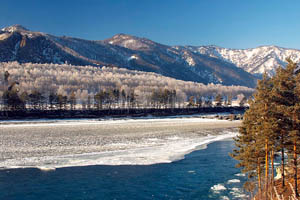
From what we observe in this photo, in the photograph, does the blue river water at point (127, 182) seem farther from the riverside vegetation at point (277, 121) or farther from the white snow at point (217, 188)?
the riverside vegetation at point (277, 121)

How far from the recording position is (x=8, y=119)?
3474 inches

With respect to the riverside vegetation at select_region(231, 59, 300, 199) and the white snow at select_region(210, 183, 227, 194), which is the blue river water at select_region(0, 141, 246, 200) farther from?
the riverside vegetation at select_region(231, 59, 300, 199)

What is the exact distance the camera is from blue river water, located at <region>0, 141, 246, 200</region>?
21.4 metres

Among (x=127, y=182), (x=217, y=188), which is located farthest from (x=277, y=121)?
(x=127, y=182)

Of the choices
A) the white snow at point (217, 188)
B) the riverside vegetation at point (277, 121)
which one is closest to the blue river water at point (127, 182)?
the white snow at point (217, 188)

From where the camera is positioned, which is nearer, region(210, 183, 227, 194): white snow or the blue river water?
the blue river water

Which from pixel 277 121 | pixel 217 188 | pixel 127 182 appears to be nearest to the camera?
pixel 277 121

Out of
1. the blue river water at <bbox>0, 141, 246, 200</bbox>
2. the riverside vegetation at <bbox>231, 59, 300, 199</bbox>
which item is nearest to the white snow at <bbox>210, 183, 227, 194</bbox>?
the blue river water at <bbox>0, 141, 246, 200</bbox>

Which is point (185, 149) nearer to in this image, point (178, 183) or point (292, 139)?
point (178, 183)

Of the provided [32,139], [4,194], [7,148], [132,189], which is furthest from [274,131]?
[32,139]

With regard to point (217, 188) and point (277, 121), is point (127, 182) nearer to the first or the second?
point (217, 188)

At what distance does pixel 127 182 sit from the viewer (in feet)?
80.5

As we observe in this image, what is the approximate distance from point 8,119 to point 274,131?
3468 inches

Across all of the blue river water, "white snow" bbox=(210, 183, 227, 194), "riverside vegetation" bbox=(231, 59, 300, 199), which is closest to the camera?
"riverside vegetation" bbox=(231, 59, 300, 199)
